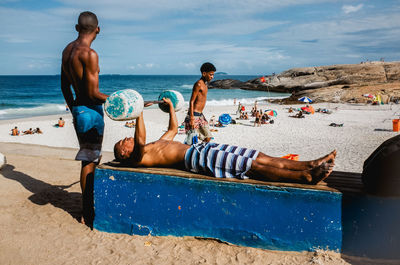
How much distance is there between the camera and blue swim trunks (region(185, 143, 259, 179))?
315 cm

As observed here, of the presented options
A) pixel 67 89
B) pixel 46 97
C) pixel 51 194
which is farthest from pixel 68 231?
pixel 46 97

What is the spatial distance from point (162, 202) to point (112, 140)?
7.73 meters

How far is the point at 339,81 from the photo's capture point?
3775 centimetres

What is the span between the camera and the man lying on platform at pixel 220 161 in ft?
9.80

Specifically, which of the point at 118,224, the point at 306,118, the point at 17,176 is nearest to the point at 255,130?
the point at 306,118

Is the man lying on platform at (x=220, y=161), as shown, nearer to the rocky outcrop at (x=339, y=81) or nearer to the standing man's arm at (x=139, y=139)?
the standing man's arm at (x=139, y=139)

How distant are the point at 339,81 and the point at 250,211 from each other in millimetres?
38733

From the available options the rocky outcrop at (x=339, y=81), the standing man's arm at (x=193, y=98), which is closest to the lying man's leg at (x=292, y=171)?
the standing man's arm at (x=193, y=98)

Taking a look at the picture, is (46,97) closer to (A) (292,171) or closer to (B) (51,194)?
(B) (51,194)

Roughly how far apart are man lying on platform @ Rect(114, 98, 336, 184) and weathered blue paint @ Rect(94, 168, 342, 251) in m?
0.15

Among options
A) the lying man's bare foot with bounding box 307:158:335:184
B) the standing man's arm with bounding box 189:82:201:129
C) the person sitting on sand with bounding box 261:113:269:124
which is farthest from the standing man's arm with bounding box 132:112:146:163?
the person sitting on sand with bounding box 261:113:269:124

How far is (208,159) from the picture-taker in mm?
3219

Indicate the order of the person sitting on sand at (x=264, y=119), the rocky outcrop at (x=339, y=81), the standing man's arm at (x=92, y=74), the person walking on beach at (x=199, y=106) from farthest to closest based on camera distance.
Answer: the rocky outcrop at (x=339, y=81) → the person sitting on sand at (x=264, y=119) → the person walking on beach at (x=199, y=106) → the standing man's arm at (x=92, y=74)

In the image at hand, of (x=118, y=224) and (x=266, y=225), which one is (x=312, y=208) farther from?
(x=118, y=224)
